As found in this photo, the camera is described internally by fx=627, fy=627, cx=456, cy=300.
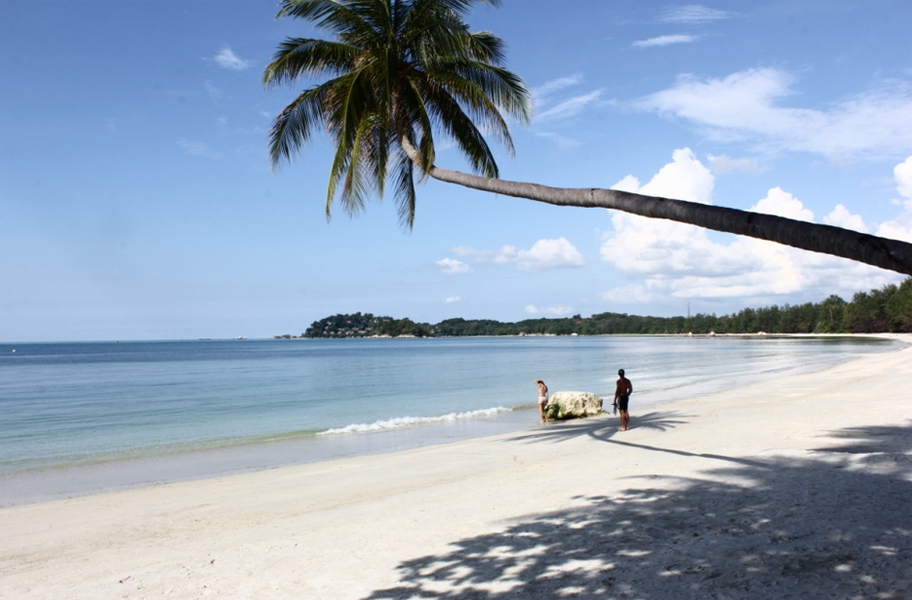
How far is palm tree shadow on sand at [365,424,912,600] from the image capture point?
4516mm

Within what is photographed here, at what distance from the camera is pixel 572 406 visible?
56.2 feet

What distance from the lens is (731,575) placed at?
15.3ft

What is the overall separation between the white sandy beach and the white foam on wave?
626 centimetres

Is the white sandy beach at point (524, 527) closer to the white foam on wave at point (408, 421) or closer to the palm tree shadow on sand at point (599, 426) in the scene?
the palm tree shadow on sand at point (599, 426)

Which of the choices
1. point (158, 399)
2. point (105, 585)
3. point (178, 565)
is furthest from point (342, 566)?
point (158, 399)

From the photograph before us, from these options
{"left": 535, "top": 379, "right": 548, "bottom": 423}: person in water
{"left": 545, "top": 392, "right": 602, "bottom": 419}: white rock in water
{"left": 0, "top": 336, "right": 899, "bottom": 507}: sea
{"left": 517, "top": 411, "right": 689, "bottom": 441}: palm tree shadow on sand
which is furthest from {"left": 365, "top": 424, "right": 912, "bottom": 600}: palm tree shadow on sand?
{"left": 545, "top": 392, "right": 602, "bottom": 419}: white rock in water

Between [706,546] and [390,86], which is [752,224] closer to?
[706,546]

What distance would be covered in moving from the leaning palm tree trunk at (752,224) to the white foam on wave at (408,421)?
13.0 metres

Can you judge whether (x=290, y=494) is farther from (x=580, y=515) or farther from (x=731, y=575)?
(x=731, y=575)

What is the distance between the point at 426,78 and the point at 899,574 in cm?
965

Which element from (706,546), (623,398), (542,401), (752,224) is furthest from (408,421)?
(752,224)

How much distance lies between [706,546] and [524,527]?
1761mm

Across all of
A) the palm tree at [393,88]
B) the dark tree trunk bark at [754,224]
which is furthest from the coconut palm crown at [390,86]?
the dark tree trunk bark at [754,224]

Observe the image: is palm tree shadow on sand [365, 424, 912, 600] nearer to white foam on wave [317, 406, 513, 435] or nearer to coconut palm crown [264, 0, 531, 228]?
coconut palm crown [264, 0, 531, 228]
